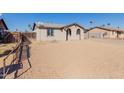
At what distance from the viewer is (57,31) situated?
22.4 metres

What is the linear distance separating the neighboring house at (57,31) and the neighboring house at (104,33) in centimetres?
996

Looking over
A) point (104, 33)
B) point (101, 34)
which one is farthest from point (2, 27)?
point (104, 33)

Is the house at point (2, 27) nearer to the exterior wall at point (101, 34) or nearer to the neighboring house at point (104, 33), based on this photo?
the neighboring house at point (104, 33)

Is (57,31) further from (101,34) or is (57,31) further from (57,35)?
(101,34)

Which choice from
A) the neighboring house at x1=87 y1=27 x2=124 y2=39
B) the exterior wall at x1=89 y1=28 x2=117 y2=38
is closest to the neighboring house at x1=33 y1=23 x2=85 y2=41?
the neighboring house at x1=87 y1=27 x2=124 y2=39

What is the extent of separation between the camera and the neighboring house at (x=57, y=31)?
21.3m

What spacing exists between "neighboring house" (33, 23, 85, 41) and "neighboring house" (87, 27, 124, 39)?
9958 mm

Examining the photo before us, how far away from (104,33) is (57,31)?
14.8 m

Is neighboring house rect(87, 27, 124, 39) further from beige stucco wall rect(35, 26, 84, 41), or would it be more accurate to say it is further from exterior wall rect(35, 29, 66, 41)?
exterior wall rect(35, 29, 66, 41)

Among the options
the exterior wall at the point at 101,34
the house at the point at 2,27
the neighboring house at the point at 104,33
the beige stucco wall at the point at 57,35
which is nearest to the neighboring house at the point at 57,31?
the beige stucco wall at the point at 57,35

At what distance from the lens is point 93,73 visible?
7.43m
